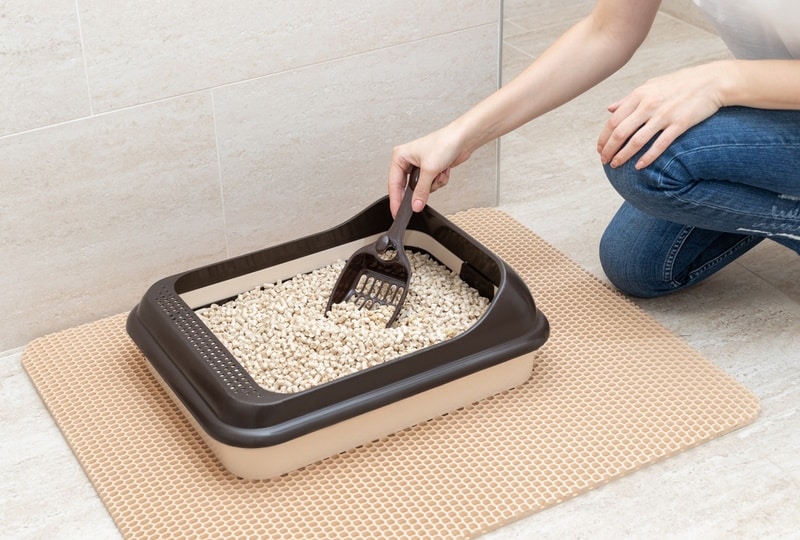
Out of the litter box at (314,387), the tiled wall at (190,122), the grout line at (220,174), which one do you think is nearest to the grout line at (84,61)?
the tiled wall at (190,122)

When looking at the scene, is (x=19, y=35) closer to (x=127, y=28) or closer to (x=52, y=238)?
(x=127, y=28)

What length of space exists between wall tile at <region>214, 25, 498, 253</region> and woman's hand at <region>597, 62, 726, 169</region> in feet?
1.55

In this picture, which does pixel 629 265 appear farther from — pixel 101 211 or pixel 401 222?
pixel 101 211

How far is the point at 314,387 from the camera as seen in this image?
1.32 m

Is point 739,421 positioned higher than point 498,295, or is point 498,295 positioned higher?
point 498,295

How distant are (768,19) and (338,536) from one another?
2.82 ft

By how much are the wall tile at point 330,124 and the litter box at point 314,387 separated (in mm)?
195

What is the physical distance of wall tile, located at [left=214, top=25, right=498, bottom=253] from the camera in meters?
1.71

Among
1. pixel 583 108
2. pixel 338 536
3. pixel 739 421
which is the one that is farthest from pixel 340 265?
pixel 583 108

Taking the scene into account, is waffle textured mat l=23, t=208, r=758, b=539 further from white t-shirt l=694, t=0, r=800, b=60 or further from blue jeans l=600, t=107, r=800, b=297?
white t-shirt l=694, t=0, r=800, b=60

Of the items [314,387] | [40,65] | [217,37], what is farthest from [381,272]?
[40,65]

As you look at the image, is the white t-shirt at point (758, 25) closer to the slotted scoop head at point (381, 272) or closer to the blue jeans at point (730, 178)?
the blue jeans at point (730, 178)

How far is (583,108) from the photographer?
2373 millimetres

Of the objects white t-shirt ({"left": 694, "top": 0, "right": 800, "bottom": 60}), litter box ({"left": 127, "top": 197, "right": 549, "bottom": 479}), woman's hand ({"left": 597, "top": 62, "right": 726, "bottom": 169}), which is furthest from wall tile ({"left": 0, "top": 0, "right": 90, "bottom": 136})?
white t-shirt ({"left": 694, "top": 0, "right": 800, "bottom": 60})
